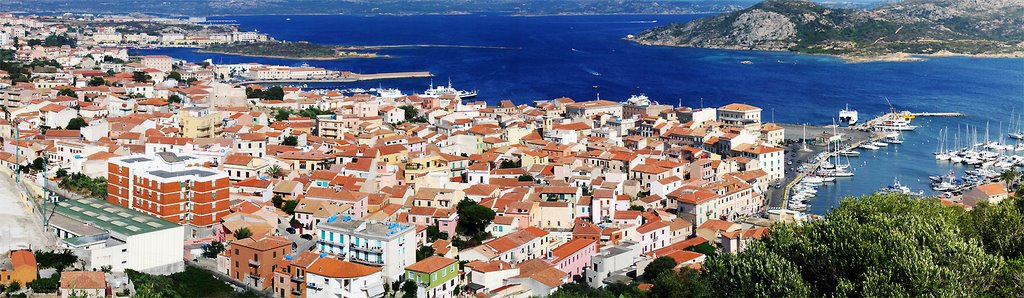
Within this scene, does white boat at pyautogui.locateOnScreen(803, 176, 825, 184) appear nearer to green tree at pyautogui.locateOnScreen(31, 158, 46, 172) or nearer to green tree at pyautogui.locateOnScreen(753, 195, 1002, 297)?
green tree at pyautogui.locateOnScreen(753, 195, 1002, 297)

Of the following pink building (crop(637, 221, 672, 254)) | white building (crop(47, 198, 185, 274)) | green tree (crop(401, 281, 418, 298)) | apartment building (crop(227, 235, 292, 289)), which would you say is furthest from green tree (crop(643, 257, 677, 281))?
white building (crop(47, 198, 185, 274))

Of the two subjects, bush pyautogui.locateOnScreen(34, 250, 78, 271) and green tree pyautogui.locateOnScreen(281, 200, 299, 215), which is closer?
bush pyautogui.locateOnScreen(34, 250, 78, 271)

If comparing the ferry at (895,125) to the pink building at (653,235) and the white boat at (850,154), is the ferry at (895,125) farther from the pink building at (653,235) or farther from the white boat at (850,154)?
the pink building at (653,235)

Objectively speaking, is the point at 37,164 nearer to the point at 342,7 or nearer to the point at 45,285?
the point at 45,285

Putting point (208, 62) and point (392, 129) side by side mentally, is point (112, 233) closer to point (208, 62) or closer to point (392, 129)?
point (392, 129)

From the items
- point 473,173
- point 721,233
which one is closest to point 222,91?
point 473,173

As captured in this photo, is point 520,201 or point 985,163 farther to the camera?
point 985,163

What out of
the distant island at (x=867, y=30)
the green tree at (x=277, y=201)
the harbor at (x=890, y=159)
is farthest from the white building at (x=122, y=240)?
the distant island at (x=867, y=30)
